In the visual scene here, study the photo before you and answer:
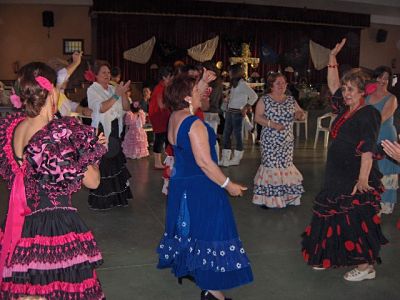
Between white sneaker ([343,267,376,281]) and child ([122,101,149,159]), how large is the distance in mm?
5641

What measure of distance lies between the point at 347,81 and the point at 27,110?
7.35 ft

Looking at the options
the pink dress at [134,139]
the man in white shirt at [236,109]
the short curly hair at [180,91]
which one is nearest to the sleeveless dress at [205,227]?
the short curly hair at [180,91]

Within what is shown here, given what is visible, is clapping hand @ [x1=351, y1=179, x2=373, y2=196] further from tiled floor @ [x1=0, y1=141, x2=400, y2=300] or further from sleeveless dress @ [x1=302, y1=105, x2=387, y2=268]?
tiled floor @ [x1=0, y1=141, x2=400, y2=300]

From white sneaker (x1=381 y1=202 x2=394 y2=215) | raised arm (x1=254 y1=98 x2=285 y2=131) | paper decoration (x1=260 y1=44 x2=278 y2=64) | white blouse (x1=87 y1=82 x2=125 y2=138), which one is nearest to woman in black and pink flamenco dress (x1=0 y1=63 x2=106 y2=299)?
white blouse (x1=87 y1=82 x2=125 y2=138)

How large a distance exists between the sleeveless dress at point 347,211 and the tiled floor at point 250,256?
9.3 inches

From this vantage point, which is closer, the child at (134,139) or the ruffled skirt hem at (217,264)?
the ruffled skirt hem at (217,264)

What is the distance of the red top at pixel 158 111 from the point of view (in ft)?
21.4

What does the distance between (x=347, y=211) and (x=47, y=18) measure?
1495cm

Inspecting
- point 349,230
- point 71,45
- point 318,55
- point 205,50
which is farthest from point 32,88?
point 318,55

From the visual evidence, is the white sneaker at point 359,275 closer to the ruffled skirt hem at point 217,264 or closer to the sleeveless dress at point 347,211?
the sleeveless dress at point 347,211

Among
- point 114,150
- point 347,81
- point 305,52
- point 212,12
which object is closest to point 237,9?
point 212,12

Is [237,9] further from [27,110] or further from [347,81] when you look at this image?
[27,110]

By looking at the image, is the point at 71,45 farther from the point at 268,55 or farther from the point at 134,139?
the point at 134,139

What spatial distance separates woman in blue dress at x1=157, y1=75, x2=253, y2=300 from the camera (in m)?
2.98
